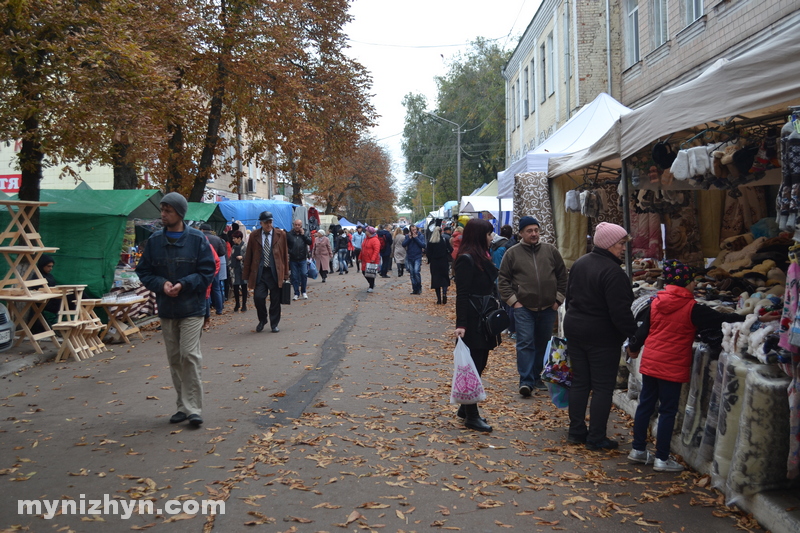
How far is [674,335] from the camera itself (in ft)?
16.7

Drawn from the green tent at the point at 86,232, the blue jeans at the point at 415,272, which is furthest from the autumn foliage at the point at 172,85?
the blue jeans at the point at 415,272

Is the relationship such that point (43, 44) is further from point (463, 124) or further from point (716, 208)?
point (463, 124)

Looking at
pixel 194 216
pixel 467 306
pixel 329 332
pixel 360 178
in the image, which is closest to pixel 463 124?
pixel 360 178

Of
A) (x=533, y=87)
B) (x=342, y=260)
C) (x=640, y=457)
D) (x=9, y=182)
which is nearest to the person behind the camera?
(x=640, y=457)

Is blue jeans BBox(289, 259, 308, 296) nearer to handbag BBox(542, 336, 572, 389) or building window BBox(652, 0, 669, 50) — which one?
building window BBox(652, 0, 669, 50)

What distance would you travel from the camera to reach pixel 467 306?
631 centimetres

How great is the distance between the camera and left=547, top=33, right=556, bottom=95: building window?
24.0 m

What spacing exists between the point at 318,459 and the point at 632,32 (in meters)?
16.1

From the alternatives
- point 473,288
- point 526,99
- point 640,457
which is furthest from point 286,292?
point 526,99

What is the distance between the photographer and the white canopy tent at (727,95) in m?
4.17

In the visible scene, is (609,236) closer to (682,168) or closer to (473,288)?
(682,168)

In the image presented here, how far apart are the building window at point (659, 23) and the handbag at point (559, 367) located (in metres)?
11.7

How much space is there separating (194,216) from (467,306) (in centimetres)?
1463

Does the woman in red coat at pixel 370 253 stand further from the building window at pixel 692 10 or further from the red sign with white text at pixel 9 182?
the red sign with white text at pixel 9 182
